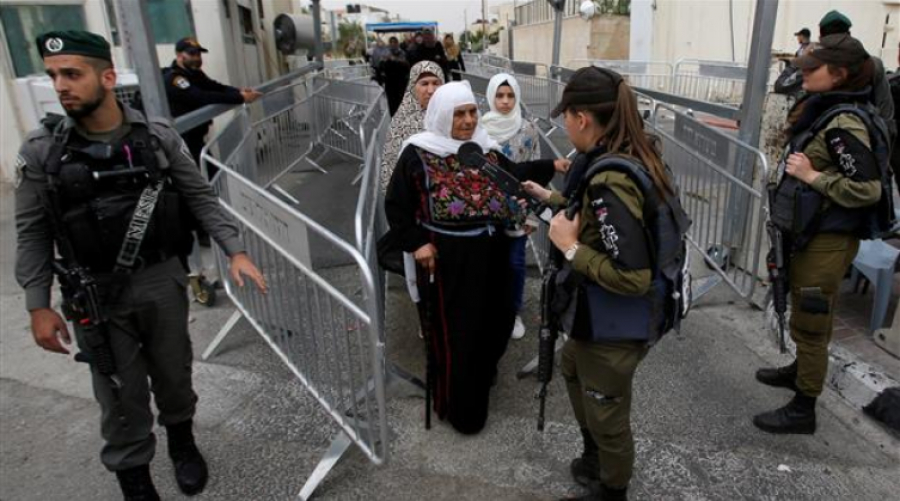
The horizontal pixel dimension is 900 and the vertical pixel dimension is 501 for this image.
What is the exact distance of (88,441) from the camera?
303cm

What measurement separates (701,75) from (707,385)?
897cm

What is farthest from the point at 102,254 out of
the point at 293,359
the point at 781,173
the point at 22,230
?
the point at 781,173

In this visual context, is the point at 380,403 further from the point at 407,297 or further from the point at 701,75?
the point at 701,75

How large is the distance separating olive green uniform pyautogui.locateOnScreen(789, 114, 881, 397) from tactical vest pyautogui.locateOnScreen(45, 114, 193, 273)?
2.69 m

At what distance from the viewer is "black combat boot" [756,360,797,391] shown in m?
3.26

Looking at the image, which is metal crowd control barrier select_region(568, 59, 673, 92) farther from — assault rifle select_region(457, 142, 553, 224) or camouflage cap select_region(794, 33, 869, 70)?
assault rifle select_region(457, 142, 553, 224)

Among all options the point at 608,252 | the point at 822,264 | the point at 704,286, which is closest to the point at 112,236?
the point at 608,252

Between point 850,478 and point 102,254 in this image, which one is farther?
point 850,478

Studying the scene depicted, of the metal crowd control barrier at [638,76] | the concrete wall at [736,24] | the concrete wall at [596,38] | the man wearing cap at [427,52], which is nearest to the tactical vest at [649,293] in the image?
the man wearing cap at [427,52]

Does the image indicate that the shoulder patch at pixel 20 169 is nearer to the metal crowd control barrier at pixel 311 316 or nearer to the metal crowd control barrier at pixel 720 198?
the metal crowd control barrier at pixel 311 316

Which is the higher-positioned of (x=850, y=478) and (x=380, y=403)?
(x=380, y=403)

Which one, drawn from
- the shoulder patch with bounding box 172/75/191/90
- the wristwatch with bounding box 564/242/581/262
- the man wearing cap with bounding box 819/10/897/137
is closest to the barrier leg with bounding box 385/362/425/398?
the wristwatch with bounding box 564/242/581/262

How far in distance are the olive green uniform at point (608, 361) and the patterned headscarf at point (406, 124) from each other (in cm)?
185

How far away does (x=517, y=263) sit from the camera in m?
3.18
